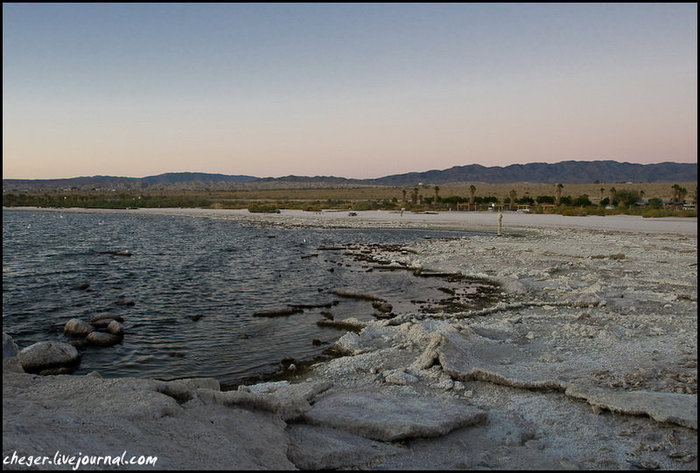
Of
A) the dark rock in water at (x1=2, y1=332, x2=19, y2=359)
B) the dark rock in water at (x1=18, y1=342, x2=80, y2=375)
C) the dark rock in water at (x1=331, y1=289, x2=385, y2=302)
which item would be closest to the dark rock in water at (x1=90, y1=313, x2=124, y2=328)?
the dark rock in water at (x1=18, y1=342, x2=80, y2=375)

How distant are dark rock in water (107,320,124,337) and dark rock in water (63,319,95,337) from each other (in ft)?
1.49

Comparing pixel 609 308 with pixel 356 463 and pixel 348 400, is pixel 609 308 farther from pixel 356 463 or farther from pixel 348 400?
pixel 356 463

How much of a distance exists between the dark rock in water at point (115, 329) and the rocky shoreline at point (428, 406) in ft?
Result: 13.9

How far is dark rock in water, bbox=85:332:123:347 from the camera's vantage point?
37.9ft

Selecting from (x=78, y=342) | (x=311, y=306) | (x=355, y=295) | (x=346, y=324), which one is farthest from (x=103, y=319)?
(x=355, y=295)

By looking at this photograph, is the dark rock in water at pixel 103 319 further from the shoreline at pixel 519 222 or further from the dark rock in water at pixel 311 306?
the shoreline at pixel 519 222

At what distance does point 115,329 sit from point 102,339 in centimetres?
75

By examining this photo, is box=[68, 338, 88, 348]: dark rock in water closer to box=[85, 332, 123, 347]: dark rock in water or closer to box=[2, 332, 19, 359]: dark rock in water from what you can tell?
box=[85, 332, 123, 347]: dark rock in water

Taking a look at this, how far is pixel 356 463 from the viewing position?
17.0 feet

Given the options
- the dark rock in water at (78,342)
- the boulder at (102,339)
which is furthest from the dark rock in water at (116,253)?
the boulder at (102,339)

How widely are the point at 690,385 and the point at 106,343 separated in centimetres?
1158

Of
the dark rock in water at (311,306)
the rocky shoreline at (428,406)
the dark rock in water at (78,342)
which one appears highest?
the rocky shoreline at (428,406)

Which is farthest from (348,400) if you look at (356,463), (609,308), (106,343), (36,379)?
(609,308)

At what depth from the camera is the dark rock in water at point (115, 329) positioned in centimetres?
1227
